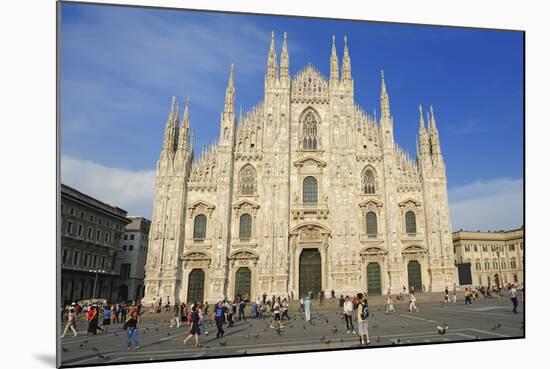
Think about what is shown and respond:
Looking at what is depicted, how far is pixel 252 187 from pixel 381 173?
353 inches

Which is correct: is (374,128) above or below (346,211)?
above

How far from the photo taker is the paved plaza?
933 cm

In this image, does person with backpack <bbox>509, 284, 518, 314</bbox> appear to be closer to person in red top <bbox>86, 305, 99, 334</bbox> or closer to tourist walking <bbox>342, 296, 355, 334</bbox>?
tourist walking <bbox>342, 296, 355, 334</bbox>

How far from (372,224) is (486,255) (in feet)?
24.2

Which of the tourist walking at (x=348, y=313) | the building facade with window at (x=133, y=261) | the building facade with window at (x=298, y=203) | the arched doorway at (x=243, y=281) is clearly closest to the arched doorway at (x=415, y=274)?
the building facade with window at (x=298, y=203)

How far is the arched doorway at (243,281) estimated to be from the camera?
913 inches

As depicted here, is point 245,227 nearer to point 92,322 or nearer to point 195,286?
point 195,286

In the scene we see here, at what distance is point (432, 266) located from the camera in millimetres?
23734

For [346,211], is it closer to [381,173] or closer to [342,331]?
[381,173]

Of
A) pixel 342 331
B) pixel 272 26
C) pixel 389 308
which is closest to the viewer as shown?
pixel 342 331

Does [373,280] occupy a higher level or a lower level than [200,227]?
lower

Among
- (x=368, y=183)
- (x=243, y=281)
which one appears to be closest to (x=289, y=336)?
(x=243, y=281)

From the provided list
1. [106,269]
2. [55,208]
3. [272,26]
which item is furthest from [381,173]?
[55,208]

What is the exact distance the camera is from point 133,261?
25578 millimetres
